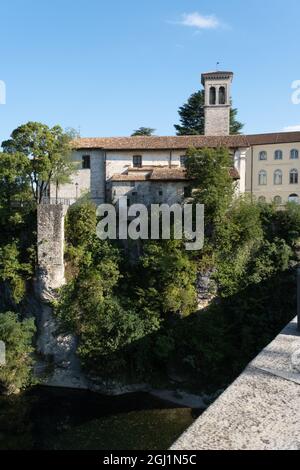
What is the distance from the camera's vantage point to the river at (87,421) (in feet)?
54.4

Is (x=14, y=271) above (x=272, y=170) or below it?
below

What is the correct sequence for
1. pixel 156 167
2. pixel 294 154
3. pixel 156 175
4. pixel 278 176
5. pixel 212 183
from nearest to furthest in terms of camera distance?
pixel 212 183, pixel 156 175, pixel 156 167, pixel 294 154, pixel 278 176

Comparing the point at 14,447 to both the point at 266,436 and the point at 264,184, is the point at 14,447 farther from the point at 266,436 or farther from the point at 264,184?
the point at 264,184

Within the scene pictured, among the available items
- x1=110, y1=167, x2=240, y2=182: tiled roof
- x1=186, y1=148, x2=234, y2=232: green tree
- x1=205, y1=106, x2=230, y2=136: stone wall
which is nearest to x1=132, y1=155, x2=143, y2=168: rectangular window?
x1=110, y1=167, x2=240, y2=182: tiled roof

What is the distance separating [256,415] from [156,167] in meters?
22.6

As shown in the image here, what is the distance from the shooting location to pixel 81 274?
916 inches

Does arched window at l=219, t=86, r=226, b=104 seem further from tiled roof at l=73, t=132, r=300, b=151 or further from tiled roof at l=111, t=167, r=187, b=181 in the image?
tiled roof at l=111, t=167, r=187, b=181

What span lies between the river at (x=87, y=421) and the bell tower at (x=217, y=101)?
23.1m

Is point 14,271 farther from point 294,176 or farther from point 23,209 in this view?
point 294,176

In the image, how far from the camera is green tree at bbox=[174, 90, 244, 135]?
4738cm

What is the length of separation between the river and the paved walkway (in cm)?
897

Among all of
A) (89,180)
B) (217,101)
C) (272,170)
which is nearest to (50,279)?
(89,180)

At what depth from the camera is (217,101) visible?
34.9 metres

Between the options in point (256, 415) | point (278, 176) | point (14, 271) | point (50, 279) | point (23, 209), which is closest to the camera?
point (256, 415)
